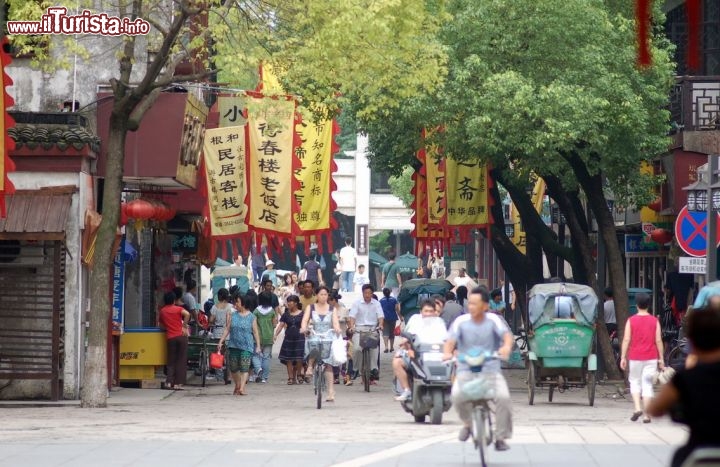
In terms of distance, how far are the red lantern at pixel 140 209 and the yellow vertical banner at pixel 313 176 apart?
16.1 feet

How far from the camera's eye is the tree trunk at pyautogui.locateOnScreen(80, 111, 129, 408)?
19969 mm

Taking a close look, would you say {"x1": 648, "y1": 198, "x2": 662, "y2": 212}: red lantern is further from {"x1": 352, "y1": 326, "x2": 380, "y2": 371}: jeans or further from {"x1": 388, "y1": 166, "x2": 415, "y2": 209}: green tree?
{"x1": 388, "y1": 166, "x2": 415, "y2": 209}: green tree

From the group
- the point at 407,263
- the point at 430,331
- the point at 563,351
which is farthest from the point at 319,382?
the point at 407,263

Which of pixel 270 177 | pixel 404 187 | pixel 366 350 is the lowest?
pixel 366 350

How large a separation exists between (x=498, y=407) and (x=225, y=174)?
15051mm

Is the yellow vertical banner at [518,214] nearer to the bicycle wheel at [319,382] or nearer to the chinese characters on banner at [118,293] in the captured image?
the chinese characters on banner at [118,293]

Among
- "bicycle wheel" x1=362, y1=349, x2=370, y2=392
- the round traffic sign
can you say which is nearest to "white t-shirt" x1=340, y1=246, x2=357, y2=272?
"bicycle wheel" x1=362, y1=349, x2=370, y2=392

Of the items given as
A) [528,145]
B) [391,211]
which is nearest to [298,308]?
[528,145]

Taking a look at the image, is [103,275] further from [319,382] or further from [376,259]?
[376,259]

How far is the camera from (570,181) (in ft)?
94.6

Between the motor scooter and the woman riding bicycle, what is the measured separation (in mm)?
3385

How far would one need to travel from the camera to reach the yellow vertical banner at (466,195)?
31688 millimetres

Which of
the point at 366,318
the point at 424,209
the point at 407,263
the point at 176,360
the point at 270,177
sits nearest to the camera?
the point at 176,360

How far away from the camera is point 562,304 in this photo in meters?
22.1
